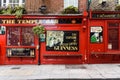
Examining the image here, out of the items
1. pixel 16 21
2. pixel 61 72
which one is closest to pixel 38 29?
pixel 16 21

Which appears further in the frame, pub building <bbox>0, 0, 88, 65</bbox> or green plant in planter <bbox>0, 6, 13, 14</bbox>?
green plant in planter <bbox>0, 6, 13, 14</bbox>

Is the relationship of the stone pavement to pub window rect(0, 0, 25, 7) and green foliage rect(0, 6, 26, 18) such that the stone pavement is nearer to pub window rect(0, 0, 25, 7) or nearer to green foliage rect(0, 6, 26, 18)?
green foliage rect(0, 6, 26, 18)

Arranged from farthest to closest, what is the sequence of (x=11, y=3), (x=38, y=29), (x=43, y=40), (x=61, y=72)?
1. (x=11, y=3)
2. (x=43, y=40)
3. (x=38, y=29)
4. (x=61, y=72)

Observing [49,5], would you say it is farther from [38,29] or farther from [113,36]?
[113,36]

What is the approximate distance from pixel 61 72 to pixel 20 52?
4726 millimetres

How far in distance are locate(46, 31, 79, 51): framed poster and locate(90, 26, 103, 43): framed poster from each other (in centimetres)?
95

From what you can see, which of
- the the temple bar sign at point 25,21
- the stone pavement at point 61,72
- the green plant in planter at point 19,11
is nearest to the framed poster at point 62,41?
the the temple bar sign at point 25,21

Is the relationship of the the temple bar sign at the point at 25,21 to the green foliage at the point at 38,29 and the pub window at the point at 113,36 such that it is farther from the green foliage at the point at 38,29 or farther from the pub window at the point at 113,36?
the pub window at the point at 113,36

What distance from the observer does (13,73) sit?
58.7 feet

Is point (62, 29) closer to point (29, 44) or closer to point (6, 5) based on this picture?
point (29, 44)

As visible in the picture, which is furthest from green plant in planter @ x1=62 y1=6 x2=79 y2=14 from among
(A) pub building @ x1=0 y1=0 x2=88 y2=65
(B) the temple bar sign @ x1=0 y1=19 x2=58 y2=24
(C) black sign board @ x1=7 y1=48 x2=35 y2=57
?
(C) black sign board @ x1=7 y1=48 x2=35 y2=57

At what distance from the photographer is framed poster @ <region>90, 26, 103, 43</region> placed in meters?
21.8

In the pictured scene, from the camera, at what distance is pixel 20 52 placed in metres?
21.9

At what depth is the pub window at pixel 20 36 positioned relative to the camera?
71.9 feet
